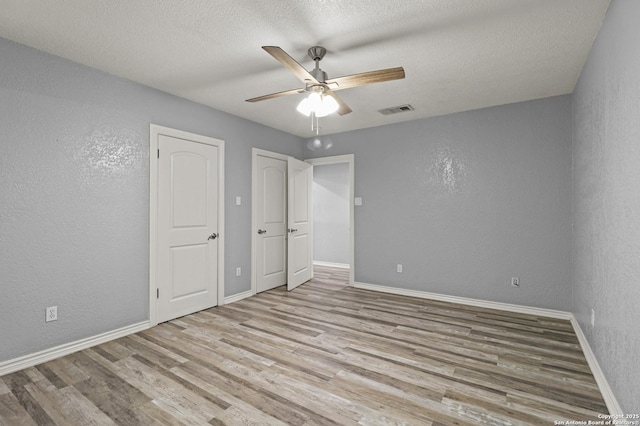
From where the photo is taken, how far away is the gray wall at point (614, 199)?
62.3 inches

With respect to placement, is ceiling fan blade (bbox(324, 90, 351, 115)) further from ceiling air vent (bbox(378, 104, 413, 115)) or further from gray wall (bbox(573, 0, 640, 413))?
gray wall (bbox(573, 0, 640, 413))

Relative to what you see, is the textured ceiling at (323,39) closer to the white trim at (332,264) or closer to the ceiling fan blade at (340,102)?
the ceiling fan blade at (340,102)

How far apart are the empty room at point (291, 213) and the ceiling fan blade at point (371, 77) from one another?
2cm

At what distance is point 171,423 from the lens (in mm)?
1769

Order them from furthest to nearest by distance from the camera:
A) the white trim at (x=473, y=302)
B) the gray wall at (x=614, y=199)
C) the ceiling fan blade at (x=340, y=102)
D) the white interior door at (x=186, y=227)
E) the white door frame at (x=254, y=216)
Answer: the white door frame at (x=254, y=216) < the white trim at (x=473, y=302) < the white interior door at (x=186, y=227) < the ceiling fan blade at (x=340, y=102) < the gray wall at (x=614, y=199)

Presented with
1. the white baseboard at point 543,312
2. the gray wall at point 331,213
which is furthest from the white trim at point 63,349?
the gray wall at point 331,213

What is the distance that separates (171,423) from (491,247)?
3.85m

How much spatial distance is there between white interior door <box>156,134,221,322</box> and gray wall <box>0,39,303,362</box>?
0.19 meters

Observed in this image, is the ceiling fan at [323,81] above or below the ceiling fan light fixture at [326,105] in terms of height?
above

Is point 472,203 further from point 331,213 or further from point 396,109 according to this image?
point 331,213

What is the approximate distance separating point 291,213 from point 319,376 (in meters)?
2.87

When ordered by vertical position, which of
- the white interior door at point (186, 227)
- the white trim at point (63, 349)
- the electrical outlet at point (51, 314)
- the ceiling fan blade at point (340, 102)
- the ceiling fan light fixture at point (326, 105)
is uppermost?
the ceiling fan blade at point (340, 102)

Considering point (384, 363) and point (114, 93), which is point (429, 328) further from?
point (114, 93)

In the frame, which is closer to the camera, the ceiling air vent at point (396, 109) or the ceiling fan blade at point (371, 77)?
the ceiling fan blade at point (371, 77)
